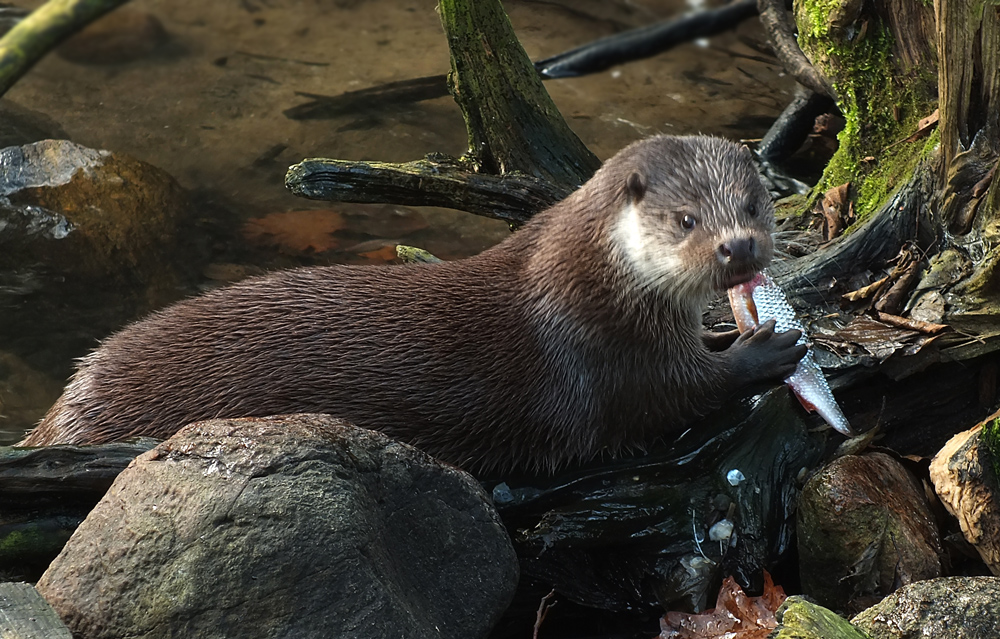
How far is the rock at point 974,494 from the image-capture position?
3041 mm

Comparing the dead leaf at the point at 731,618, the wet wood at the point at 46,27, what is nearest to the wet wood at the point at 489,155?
the dead leaf at the point at 731,618

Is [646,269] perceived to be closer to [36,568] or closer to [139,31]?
[36,568]

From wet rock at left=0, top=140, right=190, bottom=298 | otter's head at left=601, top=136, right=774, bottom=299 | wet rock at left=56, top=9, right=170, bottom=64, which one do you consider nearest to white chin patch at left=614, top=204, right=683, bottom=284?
otter's head at left=601, top=136, right=774, bottom=299

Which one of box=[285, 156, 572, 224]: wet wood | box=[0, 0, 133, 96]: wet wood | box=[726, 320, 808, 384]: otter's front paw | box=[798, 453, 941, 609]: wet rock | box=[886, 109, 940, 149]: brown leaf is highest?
box=[0, 0, 133, 96]: wet wood

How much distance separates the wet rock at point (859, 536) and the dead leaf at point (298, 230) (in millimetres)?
3655

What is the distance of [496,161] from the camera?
4.88 m

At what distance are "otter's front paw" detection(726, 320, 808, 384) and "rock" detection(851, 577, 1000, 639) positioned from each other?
1.05 m

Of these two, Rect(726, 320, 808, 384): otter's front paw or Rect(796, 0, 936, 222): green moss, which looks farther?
Rect(796, 0, 936, 222): green moss

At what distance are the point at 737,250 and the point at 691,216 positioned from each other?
0.61 ft

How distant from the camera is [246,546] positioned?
2428 mm

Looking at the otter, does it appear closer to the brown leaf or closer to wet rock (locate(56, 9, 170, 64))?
the brown leaf

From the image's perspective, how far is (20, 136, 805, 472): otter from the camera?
3.25 metres

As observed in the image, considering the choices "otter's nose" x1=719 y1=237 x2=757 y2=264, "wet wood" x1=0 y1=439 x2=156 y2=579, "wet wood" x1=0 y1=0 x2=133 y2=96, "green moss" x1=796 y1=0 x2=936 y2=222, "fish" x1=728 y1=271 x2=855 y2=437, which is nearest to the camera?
"wet wood" x1=0 y1=0 x2=133 y2=96

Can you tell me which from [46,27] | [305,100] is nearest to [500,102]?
[305,100]
